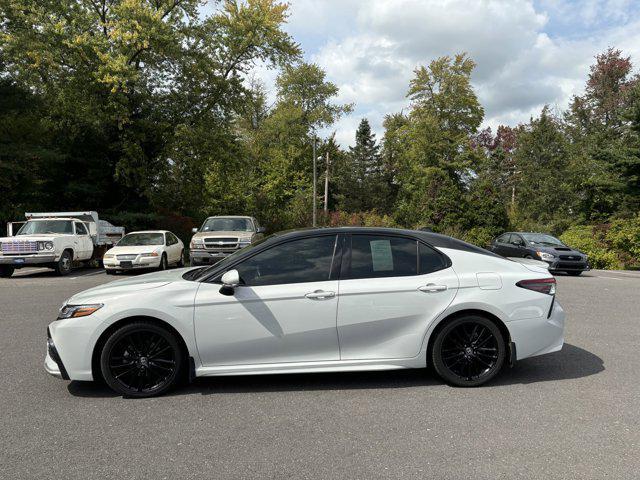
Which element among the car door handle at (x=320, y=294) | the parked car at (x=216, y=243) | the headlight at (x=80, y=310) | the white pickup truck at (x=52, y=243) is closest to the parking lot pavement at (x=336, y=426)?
the headlight at (x=80, y=310)

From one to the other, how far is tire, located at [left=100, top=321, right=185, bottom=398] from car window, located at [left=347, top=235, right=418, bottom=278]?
1747 mm

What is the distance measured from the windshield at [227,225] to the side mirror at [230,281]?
12.4 meters

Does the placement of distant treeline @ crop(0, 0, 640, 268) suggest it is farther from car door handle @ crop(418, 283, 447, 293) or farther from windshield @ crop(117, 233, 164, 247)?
car door handle @ crop(418, 283, 447, 293)

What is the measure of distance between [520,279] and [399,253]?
1180 mm

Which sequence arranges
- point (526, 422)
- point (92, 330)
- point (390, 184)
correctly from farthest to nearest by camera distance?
point (390, 184) → point (92, 330) → point (526, 422)

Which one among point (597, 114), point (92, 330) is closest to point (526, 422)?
point (92, 330)

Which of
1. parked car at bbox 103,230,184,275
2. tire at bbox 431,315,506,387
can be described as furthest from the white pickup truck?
tire at bbox 431,315,506,387

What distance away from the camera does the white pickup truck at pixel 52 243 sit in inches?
567

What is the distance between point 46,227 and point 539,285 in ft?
50.7

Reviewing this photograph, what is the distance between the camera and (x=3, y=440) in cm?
342

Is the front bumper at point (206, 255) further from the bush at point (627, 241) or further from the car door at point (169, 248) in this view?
the bush at point (627, 241)

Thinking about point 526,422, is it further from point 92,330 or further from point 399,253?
A: point 92,330

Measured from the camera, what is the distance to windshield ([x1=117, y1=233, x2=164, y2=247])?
52.5ft

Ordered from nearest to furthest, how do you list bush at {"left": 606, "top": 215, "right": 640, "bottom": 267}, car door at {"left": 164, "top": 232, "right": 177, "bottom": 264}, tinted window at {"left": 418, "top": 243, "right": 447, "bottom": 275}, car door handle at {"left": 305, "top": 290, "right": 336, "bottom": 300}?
car door handle at {"left": 305, "top": 290, "right": 336, "bottom": 300} → tinted window at {"left": 418, "top": 243, "right": 447, "bottom": 275} → car door at {"left": 164, "top": 232, "right": 177, "bottom": 264} → bush at {"left": 606, "top": 215, "right": 640, "bottom": 267}
